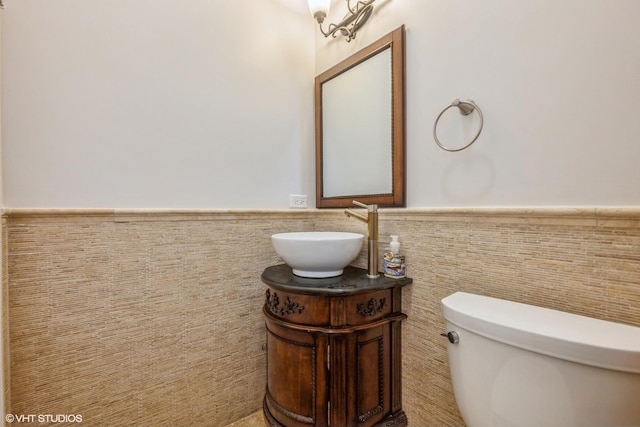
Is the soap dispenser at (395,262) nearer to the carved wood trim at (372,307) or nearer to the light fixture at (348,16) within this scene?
the carved wood trim at (372,307)

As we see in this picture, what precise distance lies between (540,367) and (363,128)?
3.74 ft

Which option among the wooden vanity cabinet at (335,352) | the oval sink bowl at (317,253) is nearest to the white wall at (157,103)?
the oval sink bowl at (317,253)

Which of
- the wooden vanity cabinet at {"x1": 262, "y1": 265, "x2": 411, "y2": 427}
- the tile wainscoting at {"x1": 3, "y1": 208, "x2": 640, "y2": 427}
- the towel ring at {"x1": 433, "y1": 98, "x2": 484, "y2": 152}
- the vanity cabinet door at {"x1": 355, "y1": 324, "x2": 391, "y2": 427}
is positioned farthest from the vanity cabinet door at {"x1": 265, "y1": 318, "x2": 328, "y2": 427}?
the towel ring at {"x1": 433, "y1": 98, "x2": 484, "y2": 152}

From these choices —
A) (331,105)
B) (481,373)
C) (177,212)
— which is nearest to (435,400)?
(481,373)

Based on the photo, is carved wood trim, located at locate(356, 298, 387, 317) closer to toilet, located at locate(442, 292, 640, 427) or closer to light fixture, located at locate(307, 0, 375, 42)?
toilet, located at locate(442, 292, 640, 427)

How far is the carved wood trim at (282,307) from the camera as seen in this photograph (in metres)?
1.07

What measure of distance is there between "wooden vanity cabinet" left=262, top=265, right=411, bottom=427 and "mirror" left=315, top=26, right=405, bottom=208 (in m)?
0.47

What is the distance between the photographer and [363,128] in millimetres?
1404

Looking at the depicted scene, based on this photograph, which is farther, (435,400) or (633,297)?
(435,400)

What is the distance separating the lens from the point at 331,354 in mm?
1016

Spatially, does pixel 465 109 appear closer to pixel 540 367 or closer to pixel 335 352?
pixel 540 367

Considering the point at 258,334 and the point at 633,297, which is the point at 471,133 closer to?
the point at 633,297

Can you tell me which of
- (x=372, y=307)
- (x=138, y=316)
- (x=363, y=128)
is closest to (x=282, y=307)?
(x=372, y=307)

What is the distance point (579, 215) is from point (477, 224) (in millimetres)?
265
